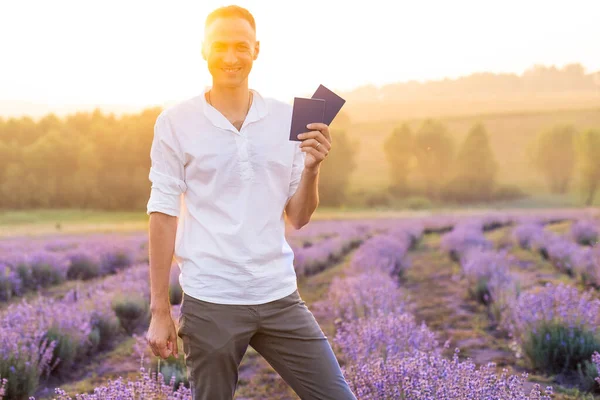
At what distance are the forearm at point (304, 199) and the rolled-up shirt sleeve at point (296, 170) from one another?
27mm

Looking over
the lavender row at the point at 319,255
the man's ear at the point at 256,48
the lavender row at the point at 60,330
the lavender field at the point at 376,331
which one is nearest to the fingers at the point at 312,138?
the man's ear at the point at 256,48

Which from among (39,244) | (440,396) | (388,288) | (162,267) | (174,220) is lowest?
(39,244)

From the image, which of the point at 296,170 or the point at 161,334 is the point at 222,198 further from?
the point at 161,334

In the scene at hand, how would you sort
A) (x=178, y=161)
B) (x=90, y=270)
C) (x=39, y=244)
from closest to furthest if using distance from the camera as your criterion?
(x=178, y=161)
(x=90, y=270)
(x=39, y=244)

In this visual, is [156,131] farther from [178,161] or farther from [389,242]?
[389,242]

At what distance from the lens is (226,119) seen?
1832 mm

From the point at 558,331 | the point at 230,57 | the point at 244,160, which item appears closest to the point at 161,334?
the point at 244,160

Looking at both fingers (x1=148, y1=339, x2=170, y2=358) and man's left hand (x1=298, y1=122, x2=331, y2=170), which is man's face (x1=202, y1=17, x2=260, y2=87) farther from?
fingers (x1=148, y1=339, x2=170, y2=358)

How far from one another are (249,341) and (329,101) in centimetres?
80

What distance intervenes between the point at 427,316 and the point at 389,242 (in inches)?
148

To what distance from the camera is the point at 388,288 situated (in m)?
5.93

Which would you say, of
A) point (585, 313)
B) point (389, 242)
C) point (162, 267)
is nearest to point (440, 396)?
point (162, 267)

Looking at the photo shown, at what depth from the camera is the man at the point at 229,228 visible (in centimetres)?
178

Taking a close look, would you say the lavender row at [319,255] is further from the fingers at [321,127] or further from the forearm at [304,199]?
the fingers at [321,127]
